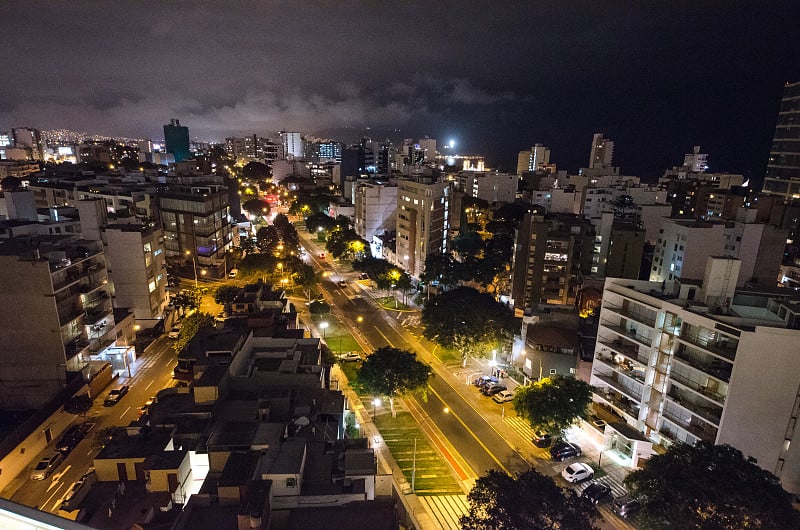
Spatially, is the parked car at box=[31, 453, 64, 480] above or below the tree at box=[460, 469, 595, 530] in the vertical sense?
below

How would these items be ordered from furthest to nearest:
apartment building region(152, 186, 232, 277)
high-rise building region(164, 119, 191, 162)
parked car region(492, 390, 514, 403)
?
1. high-rise building region(164, 119, 191, 162)
2. apartment building region(152, 186, 232, 277)
3. parked car region(492, 390, 514, 403)

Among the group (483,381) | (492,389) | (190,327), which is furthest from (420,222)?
(190,327)

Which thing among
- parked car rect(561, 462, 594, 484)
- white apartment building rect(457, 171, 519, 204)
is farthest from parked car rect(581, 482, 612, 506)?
white apartment building rect(457, 171, 519, 204)

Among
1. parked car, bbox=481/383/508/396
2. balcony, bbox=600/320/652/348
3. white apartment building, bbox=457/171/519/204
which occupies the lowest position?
parked car, bbox=481/383/508/396

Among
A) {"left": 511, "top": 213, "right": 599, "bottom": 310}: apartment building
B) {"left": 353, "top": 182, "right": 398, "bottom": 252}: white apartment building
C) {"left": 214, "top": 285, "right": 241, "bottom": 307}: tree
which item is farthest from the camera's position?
{"left": 353, "top": 182, "right": 398, "bottom": 252}: white apartment building

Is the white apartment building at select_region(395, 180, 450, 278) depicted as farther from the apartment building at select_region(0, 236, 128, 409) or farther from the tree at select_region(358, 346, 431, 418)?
the apartment building at select_region(0, 236, 128, 409)

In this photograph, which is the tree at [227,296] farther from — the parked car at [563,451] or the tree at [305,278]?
the parked car at [563,451]

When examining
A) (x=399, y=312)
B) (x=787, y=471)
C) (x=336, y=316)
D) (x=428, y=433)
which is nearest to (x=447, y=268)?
(x=399, y=312)
